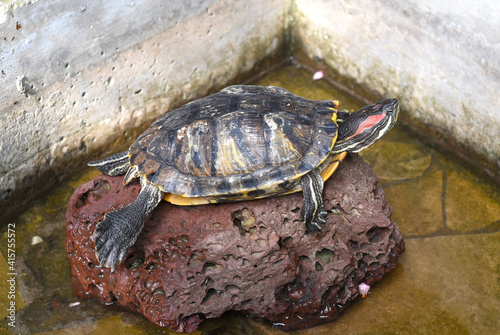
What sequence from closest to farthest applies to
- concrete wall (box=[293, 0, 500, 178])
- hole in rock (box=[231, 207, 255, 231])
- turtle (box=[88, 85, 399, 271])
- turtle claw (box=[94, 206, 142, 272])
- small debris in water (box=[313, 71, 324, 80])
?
1. turtle claw (box=[94, 206, 142, 272])
2. turtle (box=[88, 85, 399, 271])
3. hole in rock (box=[231, 207, 255, 231])
4. concrete wall (box=[293, 0, 500, 178])
5. small debris in water (box=[313, 71, 324, 80])

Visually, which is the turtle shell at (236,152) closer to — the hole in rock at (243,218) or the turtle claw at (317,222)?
the hole in rock at (243,218)

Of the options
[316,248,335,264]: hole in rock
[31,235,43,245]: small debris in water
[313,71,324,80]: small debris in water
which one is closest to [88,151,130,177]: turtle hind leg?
[31,235,43,245]: small debris in water

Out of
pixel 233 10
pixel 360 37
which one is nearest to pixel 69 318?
pixel 233 10

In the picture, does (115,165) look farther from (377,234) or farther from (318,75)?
(318,75)

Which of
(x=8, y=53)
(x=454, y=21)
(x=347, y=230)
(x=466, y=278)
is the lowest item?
(x=466, y=278)

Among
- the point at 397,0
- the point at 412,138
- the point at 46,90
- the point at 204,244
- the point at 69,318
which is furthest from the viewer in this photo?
the point at 412,138

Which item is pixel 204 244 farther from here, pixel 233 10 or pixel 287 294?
pixel 233 10

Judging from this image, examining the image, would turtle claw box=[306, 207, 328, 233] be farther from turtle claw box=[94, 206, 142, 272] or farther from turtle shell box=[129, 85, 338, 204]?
turtle claw box=[94, 206, 142, 272]

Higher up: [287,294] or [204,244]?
[204,244]

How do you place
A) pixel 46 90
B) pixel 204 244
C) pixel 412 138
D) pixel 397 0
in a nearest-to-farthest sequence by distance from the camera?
pixel 204 244, pixel 46 90, pixel 397 0, pixel 412 138
